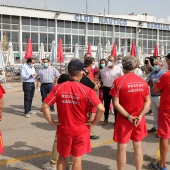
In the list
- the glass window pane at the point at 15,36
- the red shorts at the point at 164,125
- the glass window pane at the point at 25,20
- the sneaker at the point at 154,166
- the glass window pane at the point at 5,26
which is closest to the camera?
the red shorts at the point at 164,125

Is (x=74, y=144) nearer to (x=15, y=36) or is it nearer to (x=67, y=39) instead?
(x=15, y=36)

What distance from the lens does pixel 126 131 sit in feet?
12.9

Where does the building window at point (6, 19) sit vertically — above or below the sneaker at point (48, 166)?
above

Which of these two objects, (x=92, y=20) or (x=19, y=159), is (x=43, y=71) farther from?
(x=92, y=20)

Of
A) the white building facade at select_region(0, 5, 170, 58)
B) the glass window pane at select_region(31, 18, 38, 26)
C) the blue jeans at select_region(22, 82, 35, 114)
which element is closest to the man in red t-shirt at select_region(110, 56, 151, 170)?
the blue jeans at select_region(22, 82, 35, 114)

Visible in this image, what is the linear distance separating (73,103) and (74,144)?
53 centimetres

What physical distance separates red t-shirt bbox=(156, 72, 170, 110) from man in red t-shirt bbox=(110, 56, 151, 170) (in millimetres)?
431

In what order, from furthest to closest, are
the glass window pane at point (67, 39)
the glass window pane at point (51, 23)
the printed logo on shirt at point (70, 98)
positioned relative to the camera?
1. the glass window pane at point (67, 39)
2. the glass window pane at point (51, 23)
3. the printed logo on shirt at point (70, 98)

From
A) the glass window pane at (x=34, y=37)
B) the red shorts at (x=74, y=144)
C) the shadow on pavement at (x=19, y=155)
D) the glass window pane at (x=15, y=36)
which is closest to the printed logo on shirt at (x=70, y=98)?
the red shorts at (x=74, y=144)

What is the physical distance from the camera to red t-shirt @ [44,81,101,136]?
332cm

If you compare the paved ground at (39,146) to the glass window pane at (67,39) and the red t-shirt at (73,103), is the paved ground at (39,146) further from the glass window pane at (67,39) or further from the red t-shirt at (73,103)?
the glass window pane at (67,39)

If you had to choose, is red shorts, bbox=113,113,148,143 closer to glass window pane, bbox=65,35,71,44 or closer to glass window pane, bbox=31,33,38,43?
glass window pane, bbox=31,33,38,43

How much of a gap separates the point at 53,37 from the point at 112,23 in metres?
9.89

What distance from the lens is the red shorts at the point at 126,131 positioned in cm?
392
